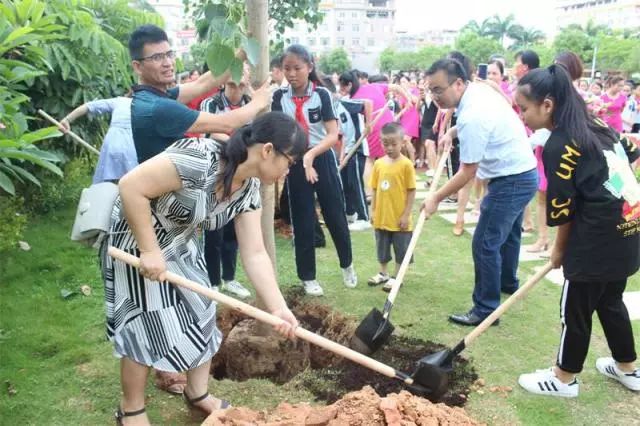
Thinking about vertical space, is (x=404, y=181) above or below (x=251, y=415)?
above

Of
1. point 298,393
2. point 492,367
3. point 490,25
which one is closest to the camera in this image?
point 298,393

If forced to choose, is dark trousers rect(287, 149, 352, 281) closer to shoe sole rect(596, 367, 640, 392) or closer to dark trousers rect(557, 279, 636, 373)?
dark trousers rect(557, 279, 636, 373)

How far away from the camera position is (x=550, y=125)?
298 cm

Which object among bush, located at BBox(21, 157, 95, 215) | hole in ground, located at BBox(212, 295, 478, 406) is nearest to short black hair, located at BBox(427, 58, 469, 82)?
hole in ground, located at BBox(212, 295, 478, 406)

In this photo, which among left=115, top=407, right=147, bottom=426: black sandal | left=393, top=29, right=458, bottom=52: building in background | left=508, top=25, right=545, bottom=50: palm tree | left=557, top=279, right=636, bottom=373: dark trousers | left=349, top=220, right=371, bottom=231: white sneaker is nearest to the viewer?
left=115, top=407, right=147, bottom=426: black sandal

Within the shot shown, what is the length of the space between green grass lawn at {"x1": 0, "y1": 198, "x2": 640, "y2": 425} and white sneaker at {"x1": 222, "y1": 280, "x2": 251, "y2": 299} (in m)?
0.37

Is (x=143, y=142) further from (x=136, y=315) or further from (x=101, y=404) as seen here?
(x=101, y=404)

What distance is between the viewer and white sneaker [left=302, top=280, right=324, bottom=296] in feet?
15.3

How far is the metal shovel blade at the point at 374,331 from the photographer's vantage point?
10.9 ft

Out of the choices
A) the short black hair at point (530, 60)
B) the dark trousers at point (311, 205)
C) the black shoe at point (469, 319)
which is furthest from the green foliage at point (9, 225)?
the short black hair at point (530, 60)

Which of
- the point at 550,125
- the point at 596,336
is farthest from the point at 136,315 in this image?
the point at 596,336

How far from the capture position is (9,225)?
5285 millimetres

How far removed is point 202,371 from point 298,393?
575mm

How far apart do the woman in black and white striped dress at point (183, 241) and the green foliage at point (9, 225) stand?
290 cm
